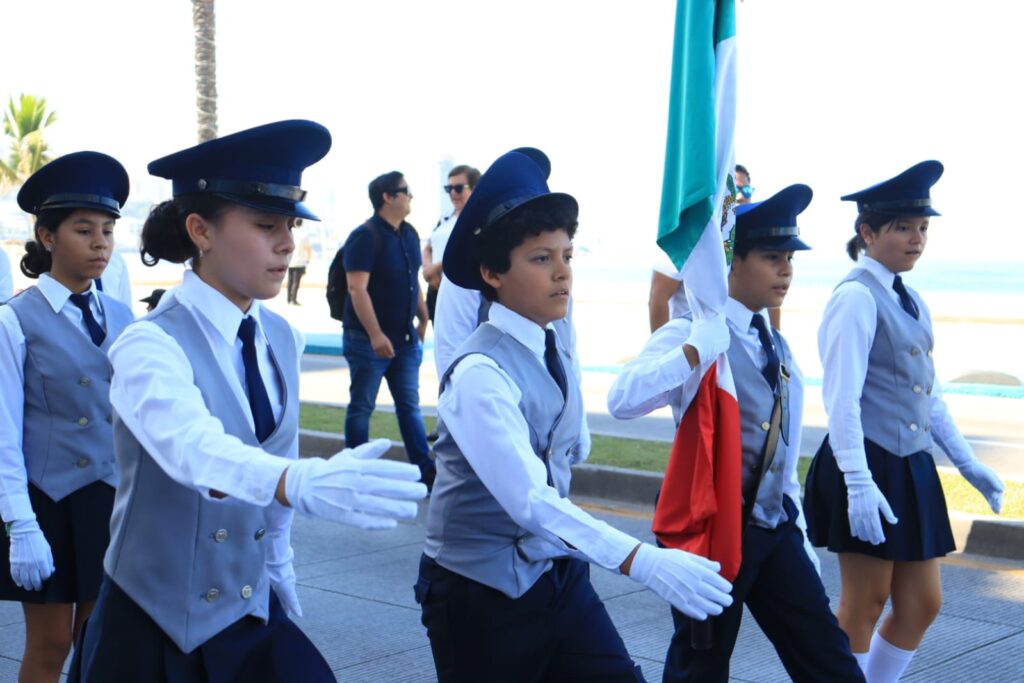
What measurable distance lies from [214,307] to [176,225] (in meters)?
0.23

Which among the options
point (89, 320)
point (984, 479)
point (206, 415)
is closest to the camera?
point (206, 415)

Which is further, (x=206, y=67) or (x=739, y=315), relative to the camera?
(x=206, y=67)

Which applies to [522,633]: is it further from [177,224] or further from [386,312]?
[386,312]

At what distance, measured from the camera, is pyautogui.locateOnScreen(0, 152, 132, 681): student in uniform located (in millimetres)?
4047

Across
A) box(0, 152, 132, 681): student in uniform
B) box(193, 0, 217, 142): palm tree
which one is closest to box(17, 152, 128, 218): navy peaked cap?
box(0, 152, 132, 681): student in uniform

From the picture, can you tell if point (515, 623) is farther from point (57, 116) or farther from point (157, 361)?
point (57, 116)

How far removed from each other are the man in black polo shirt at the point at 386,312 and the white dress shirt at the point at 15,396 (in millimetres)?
4444

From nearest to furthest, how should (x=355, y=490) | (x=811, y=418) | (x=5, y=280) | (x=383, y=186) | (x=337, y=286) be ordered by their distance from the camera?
(x=355, y=490)
(x=5, y=280)
(x=383, y=186)
(x=337, y=286)
(x=811, y=418)

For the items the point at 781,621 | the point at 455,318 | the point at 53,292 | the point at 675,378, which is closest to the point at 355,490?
the point at 675,378

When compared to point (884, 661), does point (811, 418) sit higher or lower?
lower

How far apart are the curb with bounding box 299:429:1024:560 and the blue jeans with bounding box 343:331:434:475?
417 millimetres

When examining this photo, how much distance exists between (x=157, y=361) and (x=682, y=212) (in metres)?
1.81

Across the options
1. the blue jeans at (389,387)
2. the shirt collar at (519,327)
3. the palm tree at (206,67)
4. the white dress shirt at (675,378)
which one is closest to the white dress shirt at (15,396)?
the shirt collar at (519,327)

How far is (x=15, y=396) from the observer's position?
3.95m
